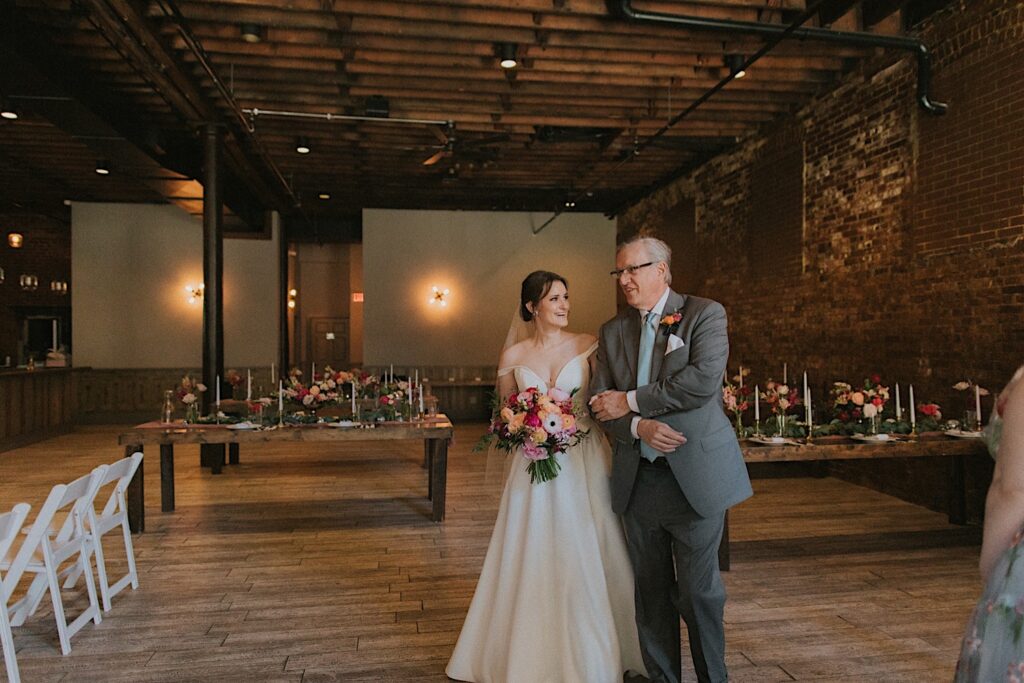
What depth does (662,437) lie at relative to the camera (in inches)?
103

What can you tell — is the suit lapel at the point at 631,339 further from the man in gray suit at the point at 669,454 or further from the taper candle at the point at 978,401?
the taper candle at the point at 978,401

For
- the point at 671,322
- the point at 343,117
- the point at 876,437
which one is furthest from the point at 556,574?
the point at 343,117

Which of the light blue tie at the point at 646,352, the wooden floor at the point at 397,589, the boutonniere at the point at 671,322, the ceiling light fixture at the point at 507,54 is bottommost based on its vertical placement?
the wooden floor at the point at 397,589

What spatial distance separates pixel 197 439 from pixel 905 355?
6252 mm

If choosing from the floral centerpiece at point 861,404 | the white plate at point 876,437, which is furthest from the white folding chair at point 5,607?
the floral centerpiece at point 861,404

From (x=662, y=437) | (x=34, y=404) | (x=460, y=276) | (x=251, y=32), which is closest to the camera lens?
(x=662, y=437)

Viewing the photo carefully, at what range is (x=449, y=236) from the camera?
14.2 metres

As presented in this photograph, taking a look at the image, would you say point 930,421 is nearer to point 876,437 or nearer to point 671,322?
point 876,437

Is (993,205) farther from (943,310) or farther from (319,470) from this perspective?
(319,470)

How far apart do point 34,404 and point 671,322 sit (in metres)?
11.2

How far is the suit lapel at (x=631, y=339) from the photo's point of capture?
2836mm

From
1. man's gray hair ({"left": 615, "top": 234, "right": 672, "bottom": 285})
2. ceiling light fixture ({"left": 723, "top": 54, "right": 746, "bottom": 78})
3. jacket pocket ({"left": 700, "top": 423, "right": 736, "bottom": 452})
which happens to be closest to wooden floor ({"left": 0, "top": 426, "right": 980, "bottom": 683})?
jacket pocket ({"left": 700, "top": 423, "right": 736, "bottom": 452})

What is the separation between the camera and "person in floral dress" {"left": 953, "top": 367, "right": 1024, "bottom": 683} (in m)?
1.49

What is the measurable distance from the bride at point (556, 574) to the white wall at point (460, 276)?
10887mm
